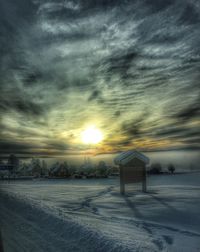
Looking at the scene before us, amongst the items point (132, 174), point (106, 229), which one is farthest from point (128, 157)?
point (106, 229)

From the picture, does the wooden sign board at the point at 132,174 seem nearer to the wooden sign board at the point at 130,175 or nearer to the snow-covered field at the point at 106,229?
the wooden sign board at the point at 130,175

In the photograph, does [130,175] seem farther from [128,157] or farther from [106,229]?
[106,229]

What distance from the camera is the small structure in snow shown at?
19203mm

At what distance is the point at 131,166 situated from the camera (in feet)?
64.4

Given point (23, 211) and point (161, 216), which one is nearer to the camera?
point (161, 216)

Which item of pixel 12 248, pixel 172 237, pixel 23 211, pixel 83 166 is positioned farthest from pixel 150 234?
pixel 83 166

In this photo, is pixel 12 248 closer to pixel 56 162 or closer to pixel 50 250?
pixel 50 250

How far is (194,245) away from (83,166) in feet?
148

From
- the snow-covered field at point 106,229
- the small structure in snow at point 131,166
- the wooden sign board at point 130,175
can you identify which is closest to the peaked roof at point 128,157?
the small structure in snow at point 131,166

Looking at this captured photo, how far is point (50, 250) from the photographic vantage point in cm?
678

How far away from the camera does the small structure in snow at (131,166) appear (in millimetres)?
19203

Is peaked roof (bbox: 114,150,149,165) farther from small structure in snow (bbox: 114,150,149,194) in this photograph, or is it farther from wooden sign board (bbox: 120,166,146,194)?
wooden sign board (bbox: 120,166,146,194)

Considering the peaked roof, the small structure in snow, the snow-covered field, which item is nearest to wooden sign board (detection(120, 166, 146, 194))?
the small structure in snow

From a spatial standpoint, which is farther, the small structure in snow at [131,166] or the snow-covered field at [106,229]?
the small structure in snow at [131,166]
